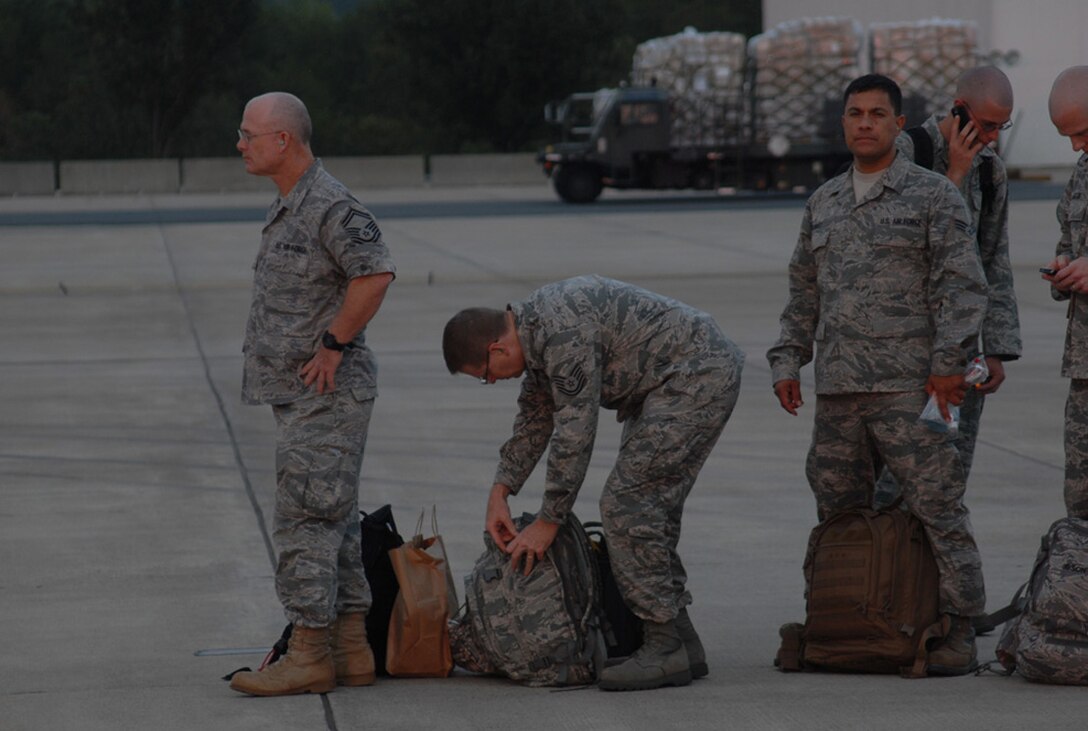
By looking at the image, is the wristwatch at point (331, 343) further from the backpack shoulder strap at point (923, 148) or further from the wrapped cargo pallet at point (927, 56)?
the wrapped cargo pallet at point (927, 56)

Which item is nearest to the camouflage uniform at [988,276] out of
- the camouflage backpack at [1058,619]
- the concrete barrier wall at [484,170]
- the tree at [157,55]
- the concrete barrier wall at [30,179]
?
the camouflage backpack at [1058,619]

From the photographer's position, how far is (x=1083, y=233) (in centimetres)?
545

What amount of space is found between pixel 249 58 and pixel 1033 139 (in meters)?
34.0

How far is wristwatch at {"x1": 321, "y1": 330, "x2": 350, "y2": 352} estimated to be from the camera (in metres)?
5.05

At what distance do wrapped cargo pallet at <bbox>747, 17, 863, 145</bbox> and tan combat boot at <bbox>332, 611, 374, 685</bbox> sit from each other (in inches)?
1240

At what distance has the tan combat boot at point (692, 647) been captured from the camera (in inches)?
207

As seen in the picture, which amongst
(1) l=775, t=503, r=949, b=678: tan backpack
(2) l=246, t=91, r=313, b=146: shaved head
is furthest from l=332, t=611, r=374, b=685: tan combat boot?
(2) l=246, t=91, r=313, b=146: shaved head

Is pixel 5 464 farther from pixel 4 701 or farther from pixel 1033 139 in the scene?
pixel 1033 139

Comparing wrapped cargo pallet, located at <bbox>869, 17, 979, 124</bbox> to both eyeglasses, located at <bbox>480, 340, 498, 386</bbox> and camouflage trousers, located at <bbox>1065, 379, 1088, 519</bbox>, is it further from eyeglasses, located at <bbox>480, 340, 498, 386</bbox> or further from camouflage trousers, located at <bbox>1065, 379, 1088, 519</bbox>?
eyeglasses, located at <bbox>480, 340, 498, 386</bbox>

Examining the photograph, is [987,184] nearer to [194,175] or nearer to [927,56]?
[927,56]

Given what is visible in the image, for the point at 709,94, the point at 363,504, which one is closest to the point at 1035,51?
the point at 709,94

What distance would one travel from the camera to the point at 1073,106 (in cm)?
525

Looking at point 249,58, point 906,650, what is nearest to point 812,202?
point 906,650

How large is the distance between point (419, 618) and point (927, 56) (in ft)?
107
